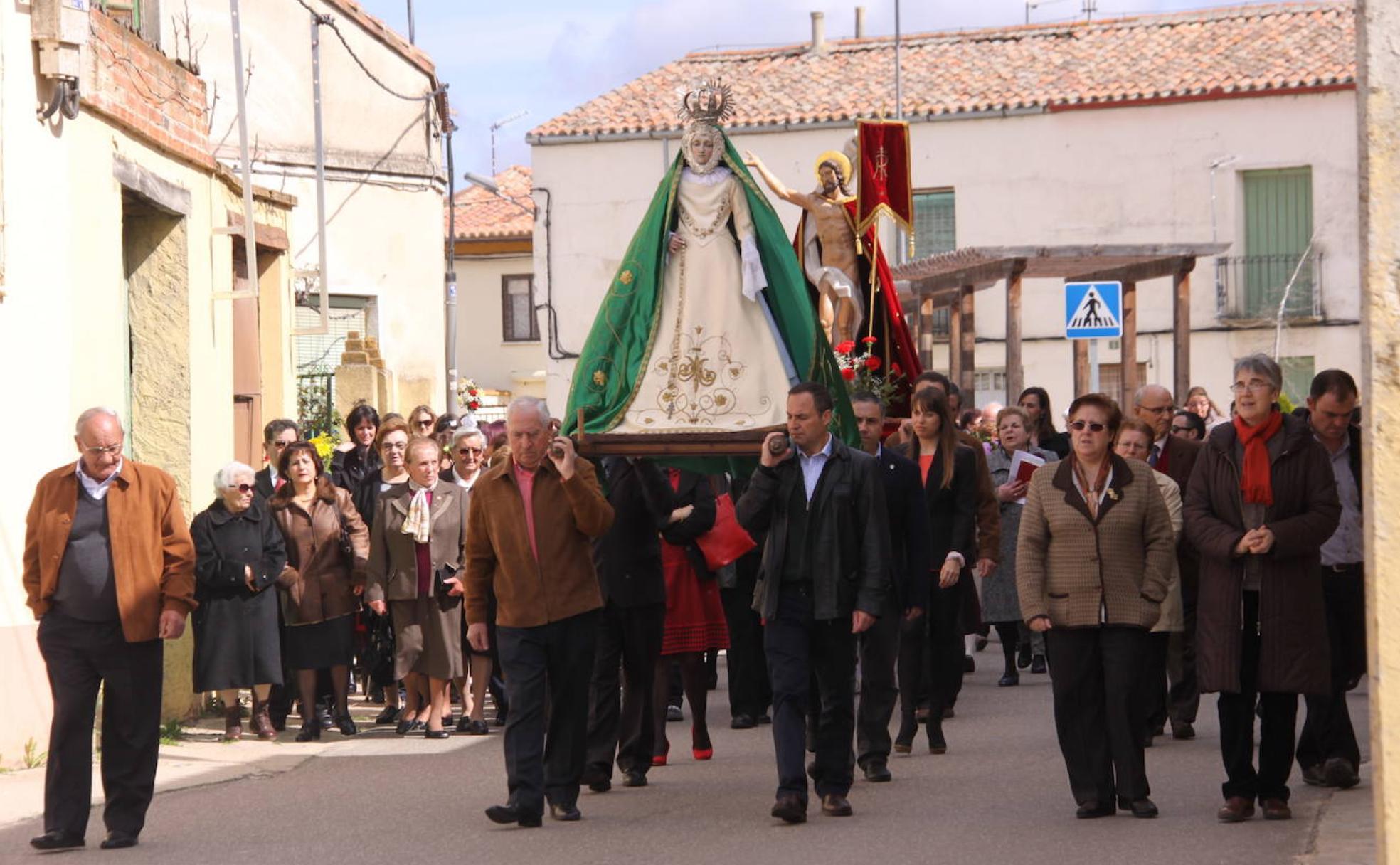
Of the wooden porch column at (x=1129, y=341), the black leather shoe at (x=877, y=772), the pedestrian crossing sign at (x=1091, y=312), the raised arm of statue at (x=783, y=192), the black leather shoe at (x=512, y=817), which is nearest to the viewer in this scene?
the black leather shoe at (x=512, y=817)

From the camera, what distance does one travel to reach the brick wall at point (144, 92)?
41.8 feet

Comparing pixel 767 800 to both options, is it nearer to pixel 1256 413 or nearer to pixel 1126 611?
pixel 1126 611

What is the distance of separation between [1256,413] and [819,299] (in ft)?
26.4

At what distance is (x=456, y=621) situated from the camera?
12.9m

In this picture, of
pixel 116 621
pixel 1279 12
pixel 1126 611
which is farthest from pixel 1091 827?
pixel 1279 12

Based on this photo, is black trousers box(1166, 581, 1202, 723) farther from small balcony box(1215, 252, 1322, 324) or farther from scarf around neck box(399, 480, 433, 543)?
small balcony box(1215, 252, 1322, 324)

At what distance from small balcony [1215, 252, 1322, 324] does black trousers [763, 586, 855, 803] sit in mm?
27606

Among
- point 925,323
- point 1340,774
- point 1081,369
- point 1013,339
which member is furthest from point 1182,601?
point 925,323

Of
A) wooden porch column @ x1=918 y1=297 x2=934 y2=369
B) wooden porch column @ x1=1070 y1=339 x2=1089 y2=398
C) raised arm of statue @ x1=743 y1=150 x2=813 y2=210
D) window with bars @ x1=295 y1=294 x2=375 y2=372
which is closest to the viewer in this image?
raised arm of statue @ x1=743 y1=150 x2=813 y2=210

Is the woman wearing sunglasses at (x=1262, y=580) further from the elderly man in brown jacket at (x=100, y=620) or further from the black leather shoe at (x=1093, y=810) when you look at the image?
the elderly man in brown jacket at (x=100, y=620)

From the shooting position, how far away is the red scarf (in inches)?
351

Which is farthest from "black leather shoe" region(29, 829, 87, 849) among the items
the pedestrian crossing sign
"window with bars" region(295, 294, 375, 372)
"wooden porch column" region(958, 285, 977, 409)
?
"window with bars" region(295, 294, 375, 372)

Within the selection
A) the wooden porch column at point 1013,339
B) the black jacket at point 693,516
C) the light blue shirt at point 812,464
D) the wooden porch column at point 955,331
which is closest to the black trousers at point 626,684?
the black jacket at point 693,516

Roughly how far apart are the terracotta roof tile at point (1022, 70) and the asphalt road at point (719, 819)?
25419mm
